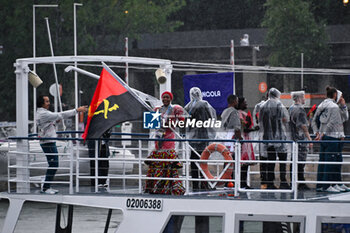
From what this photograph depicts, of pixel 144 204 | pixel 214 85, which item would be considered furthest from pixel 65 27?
pixel 144 204

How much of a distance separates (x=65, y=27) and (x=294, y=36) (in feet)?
36.4

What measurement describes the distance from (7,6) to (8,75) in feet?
11.9

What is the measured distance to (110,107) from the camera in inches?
382

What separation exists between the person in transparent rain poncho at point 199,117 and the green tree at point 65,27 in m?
23.2

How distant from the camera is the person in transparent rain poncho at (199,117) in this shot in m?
9.75

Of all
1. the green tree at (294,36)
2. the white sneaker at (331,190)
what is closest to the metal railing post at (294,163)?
the white sneaker at (331,190)

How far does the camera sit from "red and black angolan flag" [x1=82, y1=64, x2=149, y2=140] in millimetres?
9664

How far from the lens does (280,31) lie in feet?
96.8

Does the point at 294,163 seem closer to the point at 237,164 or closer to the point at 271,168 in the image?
the point at 237,164

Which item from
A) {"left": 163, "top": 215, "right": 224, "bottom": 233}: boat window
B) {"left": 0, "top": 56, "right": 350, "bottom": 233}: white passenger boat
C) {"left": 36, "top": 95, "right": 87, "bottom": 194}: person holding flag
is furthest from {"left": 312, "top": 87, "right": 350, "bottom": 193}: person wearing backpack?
{"left": 36, "top": 95, "right": 87, "bottom": 194}: person holding flag

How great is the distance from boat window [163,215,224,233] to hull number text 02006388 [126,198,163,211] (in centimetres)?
23

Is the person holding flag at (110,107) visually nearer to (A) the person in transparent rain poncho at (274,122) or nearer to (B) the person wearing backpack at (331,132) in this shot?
(A) the person in transparent rain poncho at (274,122)

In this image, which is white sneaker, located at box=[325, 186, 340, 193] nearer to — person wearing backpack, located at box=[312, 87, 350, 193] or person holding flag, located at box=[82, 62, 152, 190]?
person wearing backpack, located at box=[312, 87, 350, 193]

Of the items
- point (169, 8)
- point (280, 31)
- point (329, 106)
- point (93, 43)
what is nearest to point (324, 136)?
point (329, 106)
